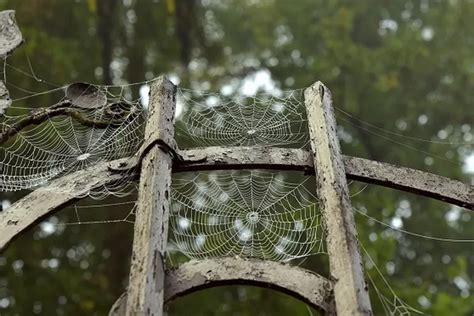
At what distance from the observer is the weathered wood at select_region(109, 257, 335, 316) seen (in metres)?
1.58

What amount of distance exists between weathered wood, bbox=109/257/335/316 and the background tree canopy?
10.1ft

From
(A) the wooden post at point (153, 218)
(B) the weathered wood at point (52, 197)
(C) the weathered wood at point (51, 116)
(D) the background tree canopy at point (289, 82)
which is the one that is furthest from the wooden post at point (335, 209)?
(D) the background tree canopy at point (289, 82)

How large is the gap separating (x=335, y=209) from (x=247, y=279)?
0.32 metres

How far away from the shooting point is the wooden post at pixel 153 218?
4.88 feet

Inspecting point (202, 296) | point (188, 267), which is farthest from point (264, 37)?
point (188, 267)

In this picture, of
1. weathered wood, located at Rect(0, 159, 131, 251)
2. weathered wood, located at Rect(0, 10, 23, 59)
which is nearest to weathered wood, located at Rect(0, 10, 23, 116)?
weathered wood, located at Rect(0, 10, 23, 59)

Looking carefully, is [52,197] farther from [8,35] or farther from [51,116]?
[8,35]

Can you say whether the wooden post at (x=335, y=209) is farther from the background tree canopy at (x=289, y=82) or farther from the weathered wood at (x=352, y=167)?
the background tree canopy at (x=289, y=82)

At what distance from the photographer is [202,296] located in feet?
17.2

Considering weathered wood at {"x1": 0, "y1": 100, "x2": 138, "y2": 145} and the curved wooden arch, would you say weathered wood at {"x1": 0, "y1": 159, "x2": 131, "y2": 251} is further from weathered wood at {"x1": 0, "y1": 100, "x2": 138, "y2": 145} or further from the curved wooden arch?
weathered wood at {"x1": 0, "y1": 100, "x2": 138, "y2": 145}

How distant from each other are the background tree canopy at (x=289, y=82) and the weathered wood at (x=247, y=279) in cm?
308

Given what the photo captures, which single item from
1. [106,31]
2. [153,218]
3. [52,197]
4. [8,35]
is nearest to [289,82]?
[106,31]

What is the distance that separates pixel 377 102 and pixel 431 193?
18.0 ft

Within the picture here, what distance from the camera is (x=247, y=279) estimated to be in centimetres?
167
